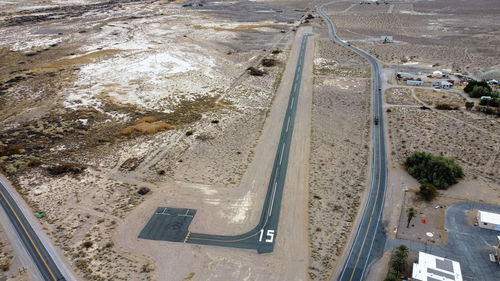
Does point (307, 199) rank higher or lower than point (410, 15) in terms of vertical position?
lower

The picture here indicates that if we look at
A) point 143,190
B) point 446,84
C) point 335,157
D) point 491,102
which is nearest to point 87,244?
point 143,190

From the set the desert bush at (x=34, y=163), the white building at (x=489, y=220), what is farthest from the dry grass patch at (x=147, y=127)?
the white building at (x=489, y=220)

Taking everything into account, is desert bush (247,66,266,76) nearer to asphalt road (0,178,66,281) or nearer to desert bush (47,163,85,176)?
desert bush (47,163,85,176)

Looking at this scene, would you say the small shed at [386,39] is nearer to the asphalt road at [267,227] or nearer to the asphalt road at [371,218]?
the asphalt road at [371,218]

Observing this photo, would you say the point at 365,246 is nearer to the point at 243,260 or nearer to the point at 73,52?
the point at 243,260

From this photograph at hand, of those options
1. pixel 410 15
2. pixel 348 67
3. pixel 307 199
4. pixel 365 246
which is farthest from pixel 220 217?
pixel 410 15

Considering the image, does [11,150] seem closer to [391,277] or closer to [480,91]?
[391,277]
